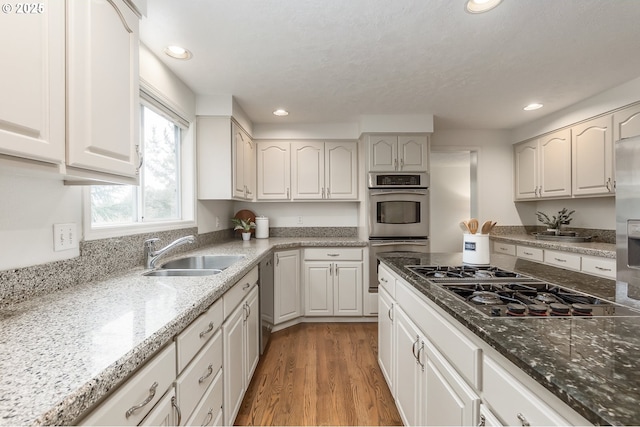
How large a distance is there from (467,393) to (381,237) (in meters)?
2.45

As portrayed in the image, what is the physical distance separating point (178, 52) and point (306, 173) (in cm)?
189

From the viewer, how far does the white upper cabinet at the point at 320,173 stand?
11.6ft

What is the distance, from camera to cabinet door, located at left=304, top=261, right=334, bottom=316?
3184 mm

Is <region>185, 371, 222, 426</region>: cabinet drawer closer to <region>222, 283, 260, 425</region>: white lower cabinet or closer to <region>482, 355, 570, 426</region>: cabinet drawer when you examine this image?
<region>222, 283, 260, 425</region>: white lower cabinet

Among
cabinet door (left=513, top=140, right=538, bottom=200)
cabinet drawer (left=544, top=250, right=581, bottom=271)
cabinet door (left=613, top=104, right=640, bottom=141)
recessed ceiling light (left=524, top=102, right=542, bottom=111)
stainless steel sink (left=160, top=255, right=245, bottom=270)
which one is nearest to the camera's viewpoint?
stainless steel sink (left=160, top=255, right=245, bottom=270)

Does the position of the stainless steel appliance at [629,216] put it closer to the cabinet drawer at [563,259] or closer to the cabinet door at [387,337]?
the cabinet door at [387,337]

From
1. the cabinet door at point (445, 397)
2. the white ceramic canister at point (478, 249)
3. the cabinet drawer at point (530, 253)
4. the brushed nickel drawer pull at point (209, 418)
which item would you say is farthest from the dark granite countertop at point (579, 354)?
the cabinet drawer at point (530, 253)

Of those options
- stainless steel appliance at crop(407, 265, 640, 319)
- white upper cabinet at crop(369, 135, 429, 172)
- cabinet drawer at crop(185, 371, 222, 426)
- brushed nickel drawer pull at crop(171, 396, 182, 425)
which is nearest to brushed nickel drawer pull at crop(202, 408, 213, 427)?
cabinet drawer at crop(185, 371, 222, 426)

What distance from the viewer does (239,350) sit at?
1.67 m

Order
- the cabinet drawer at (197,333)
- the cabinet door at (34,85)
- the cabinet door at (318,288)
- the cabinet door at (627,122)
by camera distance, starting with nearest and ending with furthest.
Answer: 1. the cabinet door at (34,85)
2. the cabinet drawer at (197,333)
3. the cabinet door at (627,122)
4. the cabinet door at (318,288)

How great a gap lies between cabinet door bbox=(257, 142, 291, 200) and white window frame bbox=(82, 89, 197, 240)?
1020mm

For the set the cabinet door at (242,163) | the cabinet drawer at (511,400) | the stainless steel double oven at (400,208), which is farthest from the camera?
the stainless steel double oven at (400,208)

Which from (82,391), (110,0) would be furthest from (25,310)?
(110,0)

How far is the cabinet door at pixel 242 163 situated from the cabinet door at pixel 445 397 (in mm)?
2279
